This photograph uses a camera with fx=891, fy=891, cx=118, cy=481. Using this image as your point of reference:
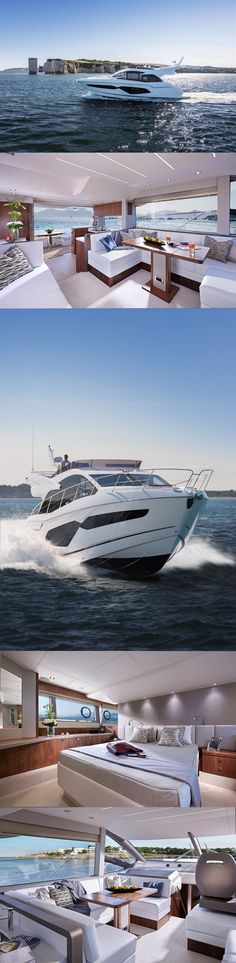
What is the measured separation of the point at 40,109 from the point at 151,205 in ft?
3.34

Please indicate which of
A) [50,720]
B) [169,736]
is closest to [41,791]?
[50,720]

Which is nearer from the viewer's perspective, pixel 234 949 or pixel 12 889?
pixel 234 949

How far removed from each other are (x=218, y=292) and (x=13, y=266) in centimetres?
135

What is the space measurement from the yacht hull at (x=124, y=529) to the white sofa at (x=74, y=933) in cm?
227

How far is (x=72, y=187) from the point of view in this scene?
5.93 meters

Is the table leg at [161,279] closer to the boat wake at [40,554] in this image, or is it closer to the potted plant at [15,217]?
the potted plant at [15,217]

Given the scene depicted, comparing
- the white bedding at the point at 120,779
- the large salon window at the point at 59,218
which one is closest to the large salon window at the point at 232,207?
the large salon window at the point at 59,218

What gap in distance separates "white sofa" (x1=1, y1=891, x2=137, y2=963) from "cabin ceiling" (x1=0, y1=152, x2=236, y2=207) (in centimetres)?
457

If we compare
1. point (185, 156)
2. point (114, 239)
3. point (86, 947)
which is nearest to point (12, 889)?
point (86, 947)

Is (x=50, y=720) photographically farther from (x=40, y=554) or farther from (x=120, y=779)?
(x=40, y=554)

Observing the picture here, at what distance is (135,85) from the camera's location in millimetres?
5422

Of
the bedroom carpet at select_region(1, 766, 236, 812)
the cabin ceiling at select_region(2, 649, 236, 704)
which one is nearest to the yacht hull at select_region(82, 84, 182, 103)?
the cabin ceiling at select_region(2, 649, 236, 704)

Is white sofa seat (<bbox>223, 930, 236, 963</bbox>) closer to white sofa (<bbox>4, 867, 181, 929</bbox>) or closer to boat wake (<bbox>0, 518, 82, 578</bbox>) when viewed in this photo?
white sofa (<bbox>4, 867, 181, 929</bbox>)

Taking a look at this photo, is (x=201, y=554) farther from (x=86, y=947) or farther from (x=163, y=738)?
(x=86, y=947)
